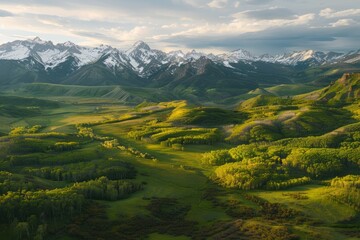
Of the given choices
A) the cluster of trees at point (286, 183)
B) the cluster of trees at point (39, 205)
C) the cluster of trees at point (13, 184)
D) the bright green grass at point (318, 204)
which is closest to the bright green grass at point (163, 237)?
the cluster of trees at point (39, 205)

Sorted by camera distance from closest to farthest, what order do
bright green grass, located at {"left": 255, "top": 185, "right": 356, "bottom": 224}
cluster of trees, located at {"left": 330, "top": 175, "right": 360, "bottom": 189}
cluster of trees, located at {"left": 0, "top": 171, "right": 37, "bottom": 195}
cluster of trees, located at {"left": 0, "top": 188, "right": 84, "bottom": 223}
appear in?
cluster of trees, located at {"left": 0, "top": 188, "right": 84, "bottom": 223}, bright green grass, located at {"left": 255, "top": 185, "right": 356, "bottom": 224}, cluster of trees, located at {"left": 0, "top": 171, "right": 37, "bottom": 195}, cluster of trees, located at {"left": 330, "top": 175, "right": 360, "bottom": 189}

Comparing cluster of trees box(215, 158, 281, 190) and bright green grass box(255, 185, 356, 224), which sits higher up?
cluster of trees box(215, 158, 281, 190)

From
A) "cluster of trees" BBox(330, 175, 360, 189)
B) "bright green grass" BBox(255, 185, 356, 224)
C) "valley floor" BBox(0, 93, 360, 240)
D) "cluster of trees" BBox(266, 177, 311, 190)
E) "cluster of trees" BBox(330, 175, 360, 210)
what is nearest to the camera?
"valley floor" BBox(0, 93, 360, 240)

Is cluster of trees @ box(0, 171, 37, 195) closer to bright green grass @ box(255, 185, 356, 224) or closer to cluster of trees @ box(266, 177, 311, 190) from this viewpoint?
bright green grass @ box(255, 185, 356, 224)

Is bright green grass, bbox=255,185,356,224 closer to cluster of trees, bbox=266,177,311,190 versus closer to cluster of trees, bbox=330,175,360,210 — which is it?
cluster of trees, bbox=330,175,360,210

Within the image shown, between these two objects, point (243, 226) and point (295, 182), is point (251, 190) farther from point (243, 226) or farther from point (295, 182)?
point (243, 226)

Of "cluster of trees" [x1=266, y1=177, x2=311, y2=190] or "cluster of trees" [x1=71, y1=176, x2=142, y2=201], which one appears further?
"cluster of trees" [x1=266, y1=177, x2=311, y2=190]

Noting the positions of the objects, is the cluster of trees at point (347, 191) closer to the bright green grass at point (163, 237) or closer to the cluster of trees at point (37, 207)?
the bright green grass at point (163, 237)

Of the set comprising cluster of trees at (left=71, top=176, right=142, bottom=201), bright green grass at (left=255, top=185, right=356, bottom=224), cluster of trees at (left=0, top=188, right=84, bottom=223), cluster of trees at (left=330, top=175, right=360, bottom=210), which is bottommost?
bright green grass at (left=255, top=185, right=356, bottom=224)

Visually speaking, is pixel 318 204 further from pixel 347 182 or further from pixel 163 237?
pixel 163 237

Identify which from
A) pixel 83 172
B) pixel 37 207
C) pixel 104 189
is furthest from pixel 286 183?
pixel 37 207

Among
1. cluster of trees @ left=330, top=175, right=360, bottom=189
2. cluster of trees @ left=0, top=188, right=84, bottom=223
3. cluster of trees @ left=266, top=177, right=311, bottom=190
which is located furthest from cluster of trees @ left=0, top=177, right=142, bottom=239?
cluster of trees @ left=330, top=175, right=360, bottom=189
